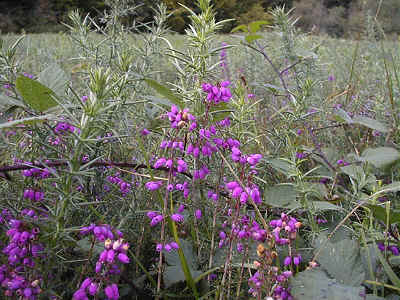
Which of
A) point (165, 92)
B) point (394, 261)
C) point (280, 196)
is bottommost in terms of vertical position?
point (394, 261)

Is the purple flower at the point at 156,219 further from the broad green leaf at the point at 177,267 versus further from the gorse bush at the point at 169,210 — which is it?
the broad green leaf at the point at 177,267

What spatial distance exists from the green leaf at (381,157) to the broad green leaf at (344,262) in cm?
72

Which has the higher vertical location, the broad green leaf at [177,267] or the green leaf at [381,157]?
the green leaf at [381,157]

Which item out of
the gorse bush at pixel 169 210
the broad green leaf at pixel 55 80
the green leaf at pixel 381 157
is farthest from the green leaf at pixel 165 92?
the green leaf at pixel 381 157

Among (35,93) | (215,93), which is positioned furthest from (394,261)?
(35,93)

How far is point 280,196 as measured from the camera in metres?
1.45

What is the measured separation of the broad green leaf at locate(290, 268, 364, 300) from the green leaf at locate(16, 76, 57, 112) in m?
0.91

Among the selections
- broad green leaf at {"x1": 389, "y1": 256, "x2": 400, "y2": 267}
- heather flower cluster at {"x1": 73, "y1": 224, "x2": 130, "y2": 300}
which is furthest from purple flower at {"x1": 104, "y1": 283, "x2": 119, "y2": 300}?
broad green leaf at {"x1": 389, "y1": 256, "x2": 400, "y2": 267}

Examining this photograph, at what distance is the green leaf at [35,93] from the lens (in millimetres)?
1038

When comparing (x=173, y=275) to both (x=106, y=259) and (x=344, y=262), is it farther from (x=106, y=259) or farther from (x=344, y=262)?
(x=344, y=262)

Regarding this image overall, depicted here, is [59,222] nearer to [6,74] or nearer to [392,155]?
[6,74]

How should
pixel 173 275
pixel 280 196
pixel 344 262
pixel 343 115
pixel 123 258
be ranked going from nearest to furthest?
1. pixel 123 258
2. pixel 344 262
3. pixel 173 275
4. pixel 280 196
5. pixel 343 115

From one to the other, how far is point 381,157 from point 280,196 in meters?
0.72

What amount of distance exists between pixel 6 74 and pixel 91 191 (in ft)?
1.85
